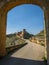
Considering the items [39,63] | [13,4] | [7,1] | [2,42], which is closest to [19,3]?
[13,4]

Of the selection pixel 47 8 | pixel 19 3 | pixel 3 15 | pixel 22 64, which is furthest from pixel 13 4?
pixel 22 64

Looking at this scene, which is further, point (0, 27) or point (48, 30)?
point (0, 27)

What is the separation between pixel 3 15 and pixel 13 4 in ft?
3.76

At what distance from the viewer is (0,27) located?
10758 mm

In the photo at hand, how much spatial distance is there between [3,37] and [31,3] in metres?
3.38

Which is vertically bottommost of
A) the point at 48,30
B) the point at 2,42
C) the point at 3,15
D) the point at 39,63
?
the point at 39,63

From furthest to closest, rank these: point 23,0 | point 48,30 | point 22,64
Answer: point 23,0
point 48,30
point 22,64

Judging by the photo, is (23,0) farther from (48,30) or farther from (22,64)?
(22,64)

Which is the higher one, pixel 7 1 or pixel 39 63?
pixel 7 1

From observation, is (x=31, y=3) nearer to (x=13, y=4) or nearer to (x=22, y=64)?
(x=13, y=4)

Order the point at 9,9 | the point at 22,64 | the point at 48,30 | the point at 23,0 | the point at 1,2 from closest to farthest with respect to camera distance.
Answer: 1. the point at 22,64
2. the point at 48,30
3. the point at 1,2
4. the point at 23,0
5. the point at 9,9

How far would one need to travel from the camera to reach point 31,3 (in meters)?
11.1

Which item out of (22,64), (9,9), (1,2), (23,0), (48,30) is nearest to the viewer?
(22,64)

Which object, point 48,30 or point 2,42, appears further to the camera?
point 2,42
